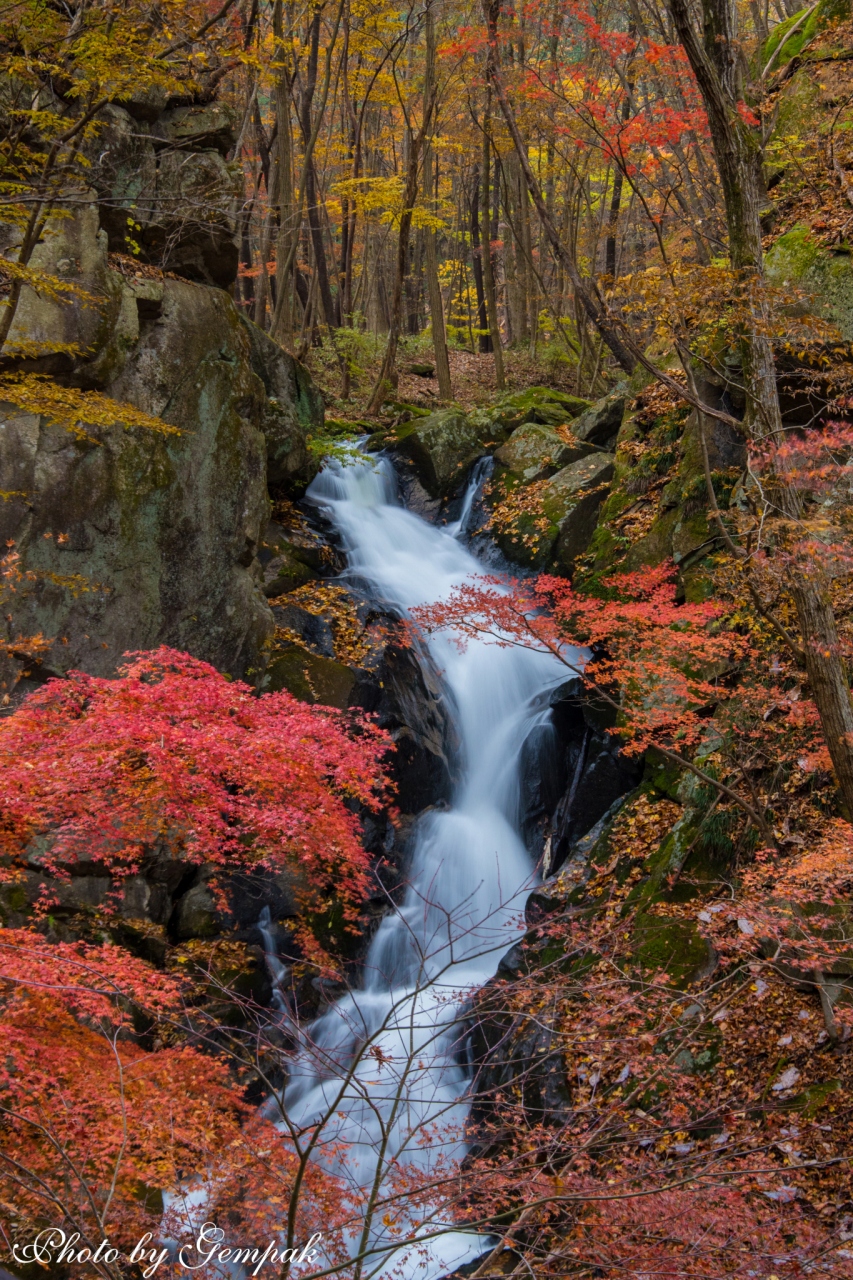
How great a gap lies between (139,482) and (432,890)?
241 inches

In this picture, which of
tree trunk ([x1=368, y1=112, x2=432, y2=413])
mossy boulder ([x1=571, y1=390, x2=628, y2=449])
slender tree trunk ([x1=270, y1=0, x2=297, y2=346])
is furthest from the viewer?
tree trunk ([x1=368, y1=112, x2=432, y2=413])

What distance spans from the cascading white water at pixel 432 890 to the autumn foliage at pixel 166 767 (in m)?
1.23

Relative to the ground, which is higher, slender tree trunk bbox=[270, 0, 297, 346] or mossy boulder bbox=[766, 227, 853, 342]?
slender tree trunk bbox=[270, 0, 297, 346]

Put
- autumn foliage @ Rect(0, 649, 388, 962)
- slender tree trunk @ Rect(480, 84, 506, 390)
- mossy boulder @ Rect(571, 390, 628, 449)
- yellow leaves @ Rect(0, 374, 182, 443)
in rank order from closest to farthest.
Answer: autumn foliage @ Rect(0, 649, 388, 962) < yellow leaves @ Rect(0, 374, 182, 443) < mossy boulder @ Rect(571, 390, 628, 449) < slender tree trunk @ Rect(480, 84, 506, 390)

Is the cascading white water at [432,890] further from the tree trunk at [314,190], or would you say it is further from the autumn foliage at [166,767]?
the tree trunk at [314,190]

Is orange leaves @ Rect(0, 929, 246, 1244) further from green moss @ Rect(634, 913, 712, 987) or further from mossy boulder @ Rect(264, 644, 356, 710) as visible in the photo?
mossy boulder @ Rect(264, 644, 356, 710)

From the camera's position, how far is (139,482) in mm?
8703

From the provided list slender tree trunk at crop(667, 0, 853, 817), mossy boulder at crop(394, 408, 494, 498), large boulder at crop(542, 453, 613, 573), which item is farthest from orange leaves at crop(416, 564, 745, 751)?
mossy boulder at crop(394, 408, 494, 498)

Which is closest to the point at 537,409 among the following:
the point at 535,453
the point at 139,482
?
the point at 535,453

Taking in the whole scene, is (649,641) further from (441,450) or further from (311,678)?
(441,450)

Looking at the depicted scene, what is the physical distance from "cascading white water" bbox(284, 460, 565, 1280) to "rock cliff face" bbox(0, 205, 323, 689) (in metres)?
3.30

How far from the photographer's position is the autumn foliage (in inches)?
195

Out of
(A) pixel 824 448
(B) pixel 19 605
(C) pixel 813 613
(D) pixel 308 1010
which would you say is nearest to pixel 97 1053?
(D) pixel 308 1010

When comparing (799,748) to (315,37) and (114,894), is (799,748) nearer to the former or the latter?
(114,894)
